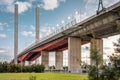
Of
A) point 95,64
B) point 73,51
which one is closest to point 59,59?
point 73,51

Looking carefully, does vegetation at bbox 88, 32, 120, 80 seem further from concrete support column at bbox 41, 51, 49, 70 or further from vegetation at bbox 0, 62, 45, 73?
concrete support column at bbox 41, 51, 49, 70

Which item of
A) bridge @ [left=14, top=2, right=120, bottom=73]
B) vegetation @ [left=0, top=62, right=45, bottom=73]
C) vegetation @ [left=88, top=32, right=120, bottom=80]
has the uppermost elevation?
bridge @ [left=14, top=2, right=120, bottom=73]

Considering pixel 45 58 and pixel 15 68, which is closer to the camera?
pixel 15 68

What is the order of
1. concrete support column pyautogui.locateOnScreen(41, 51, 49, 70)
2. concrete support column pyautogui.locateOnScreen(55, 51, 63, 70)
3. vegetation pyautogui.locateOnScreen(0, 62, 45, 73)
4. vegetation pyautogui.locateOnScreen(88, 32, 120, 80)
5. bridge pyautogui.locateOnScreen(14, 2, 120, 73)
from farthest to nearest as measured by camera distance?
concrete support column pyautogui.locateOnScreen(55, 51, 63, 70), concrete support column pyautogui.locateOnScreen(41, 51, 49, 70), vegetation pyautogui.locateOnScreen(0, 62, 45, 73), bridge pyautogui.locateOnScreen(14, 2, 120, 73), vegetation pyautogui.locateOnScreen(88, 32, 120, 80)

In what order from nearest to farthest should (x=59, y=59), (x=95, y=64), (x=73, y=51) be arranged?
(x=95, y=64) < (x=73, y=51) < (x=59, y=59)

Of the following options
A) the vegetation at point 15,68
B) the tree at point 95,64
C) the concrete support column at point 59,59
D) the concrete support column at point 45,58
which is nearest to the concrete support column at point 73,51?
the vegetation at point 15,68

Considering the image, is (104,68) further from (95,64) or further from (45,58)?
(45,58)

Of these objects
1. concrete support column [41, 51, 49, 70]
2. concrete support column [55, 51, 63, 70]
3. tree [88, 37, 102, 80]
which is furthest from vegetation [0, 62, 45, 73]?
tree [88, 37, 102, 80]

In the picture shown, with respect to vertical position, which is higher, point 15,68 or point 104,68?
point 104,68

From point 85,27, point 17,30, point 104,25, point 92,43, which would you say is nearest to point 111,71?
point 92,43

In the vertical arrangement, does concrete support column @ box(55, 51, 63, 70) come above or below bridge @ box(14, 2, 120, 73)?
below

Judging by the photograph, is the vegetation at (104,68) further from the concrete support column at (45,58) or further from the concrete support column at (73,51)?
the concrete support column at (45,58)

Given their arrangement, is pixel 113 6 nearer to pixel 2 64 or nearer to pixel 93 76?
pixel 2 64

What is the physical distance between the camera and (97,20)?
202ft
